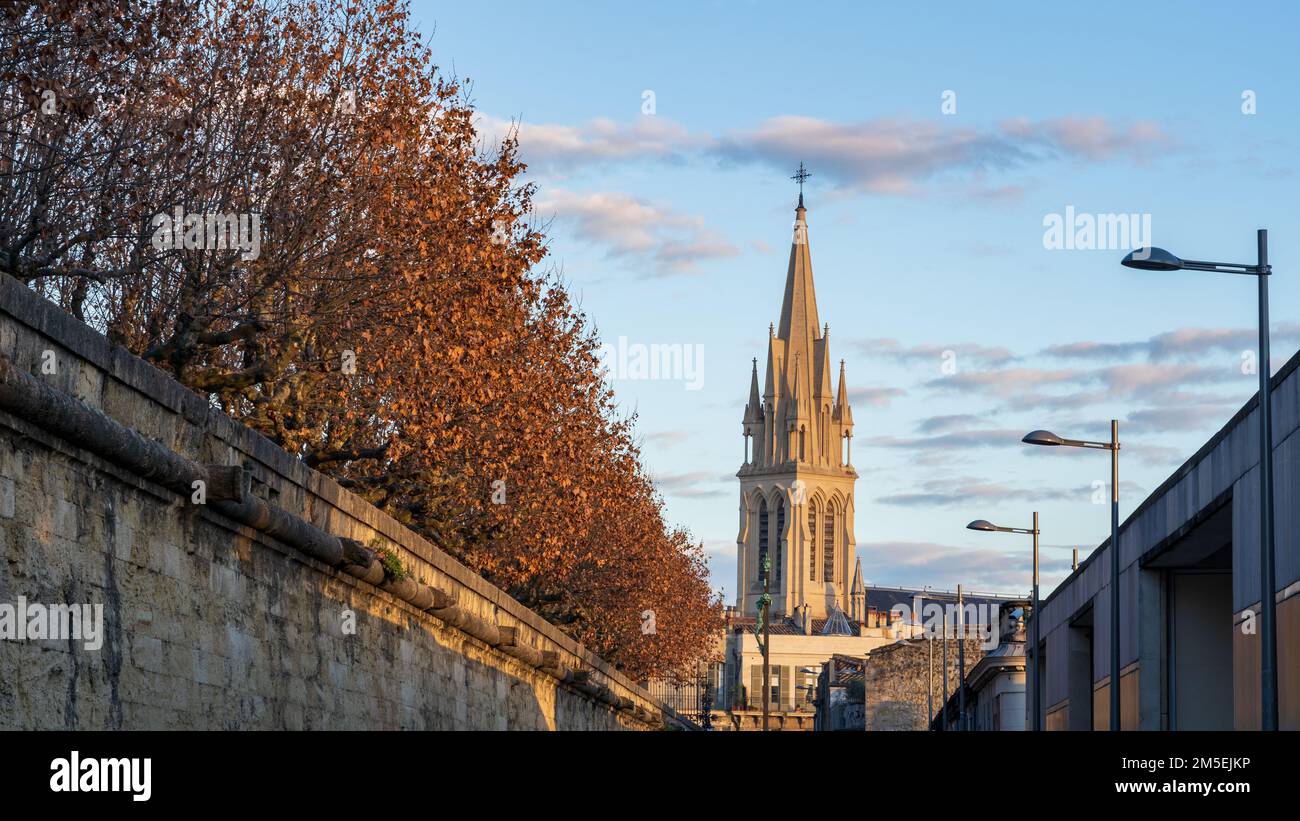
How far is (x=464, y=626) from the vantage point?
24609 mm

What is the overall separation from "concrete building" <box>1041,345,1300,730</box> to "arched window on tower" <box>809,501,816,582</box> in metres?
147

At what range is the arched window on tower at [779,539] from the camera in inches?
7721

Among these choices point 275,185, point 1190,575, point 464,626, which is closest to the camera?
point 275,185

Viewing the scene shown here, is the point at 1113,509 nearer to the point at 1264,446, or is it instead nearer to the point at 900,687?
the point at 1264,446

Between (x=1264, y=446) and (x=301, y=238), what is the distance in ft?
34.4

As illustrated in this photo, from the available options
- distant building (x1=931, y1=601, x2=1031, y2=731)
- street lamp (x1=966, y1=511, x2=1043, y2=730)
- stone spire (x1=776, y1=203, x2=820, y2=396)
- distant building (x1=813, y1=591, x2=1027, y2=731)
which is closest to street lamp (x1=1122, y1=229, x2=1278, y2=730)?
street lamp (x1=966, y1=511, x2=1043, y2=730)

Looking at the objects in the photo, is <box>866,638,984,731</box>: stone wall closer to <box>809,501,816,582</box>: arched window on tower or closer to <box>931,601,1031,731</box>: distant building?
<box>931,601,1031,731</box>: distant building

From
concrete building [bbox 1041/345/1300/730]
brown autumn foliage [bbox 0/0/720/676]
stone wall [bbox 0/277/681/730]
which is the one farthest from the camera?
concrete building [bbox 1041/345/1300/730]

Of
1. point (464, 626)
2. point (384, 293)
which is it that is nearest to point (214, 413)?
point (384, 293)

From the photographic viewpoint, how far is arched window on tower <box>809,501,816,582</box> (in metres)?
195

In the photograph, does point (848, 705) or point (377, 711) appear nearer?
point (377, 711)
